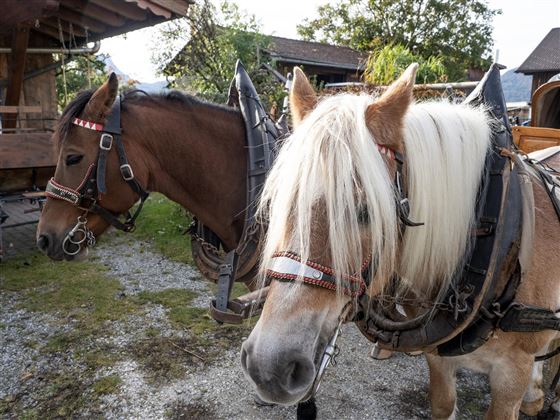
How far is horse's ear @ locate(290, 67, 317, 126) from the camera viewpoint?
1.29 meters

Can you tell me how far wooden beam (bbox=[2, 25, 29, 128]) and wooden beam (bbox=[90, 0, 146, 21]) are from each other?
97 cm

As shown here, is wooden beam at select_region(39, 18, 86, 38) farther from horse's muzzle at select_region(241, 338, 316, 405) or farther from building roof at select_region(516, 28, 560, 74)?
building roof at select_region(516, 28, 560, 74)

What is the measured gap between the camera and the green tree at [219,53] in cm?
682

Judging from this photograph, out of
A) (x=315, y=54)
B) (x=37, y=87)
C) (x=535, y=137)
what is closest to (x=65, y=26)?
(x=37, y=87)

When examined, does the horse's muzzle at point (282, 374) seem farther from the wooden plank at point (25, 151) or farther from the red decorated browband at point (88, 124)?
the wooden plank at point (25, 151)

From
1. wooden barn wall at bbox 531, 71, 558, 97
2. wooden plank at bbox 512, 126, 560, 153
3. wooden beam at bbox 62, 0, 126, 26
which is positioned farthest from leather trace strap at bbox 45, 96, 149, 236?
wooden barn wall at bbox 531, 71, 558, 97

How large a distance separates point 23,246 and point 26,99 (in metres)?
2.36

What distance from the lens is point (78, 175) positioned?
211 centimetres

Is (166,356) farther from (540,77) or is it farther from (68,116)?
(540,77)

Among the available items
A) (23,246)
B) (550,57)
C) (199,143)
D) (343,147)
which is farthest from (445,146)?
(550,57)

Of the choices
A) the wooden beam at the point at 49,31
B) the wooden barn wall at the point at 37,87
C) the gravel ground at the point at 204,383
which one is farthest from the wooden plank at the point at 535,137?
the wooden beam at the point at 49,31

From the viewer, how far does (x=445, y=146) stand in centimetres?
124

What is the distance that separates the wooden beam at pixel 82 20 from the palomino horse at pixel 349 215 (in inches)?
208

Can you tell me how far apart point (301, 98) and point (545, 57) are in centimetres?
2443
